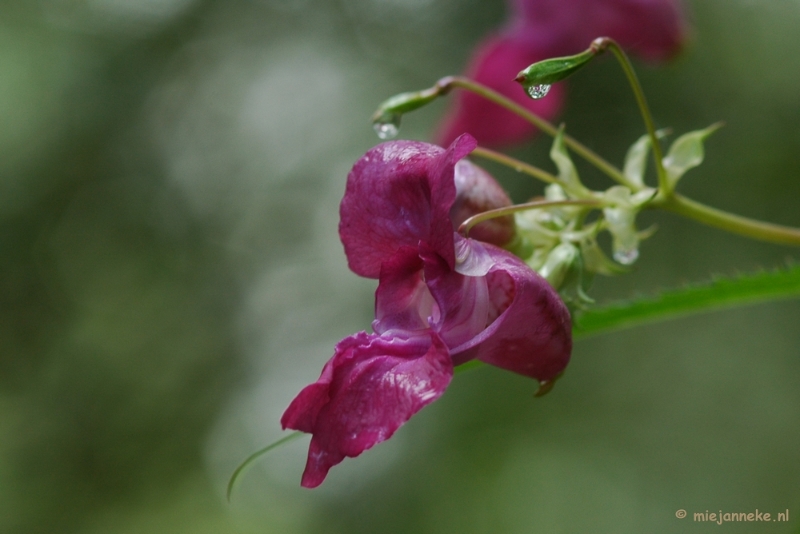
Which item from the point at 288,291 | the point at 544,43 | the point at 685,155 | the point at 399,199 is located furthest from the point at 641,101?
the point at 288,291

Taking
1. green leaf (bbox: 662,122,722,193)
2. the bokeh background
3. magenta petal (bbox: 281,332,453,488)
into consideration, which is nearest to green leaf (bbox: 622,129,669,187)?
green leaf (bbox: 662,122,722,193)

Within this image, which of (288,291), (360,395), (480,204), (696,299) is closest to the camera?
(360,395)

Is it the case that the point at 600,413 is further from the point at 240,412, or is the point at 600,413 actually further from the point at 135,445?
the point at 135,445

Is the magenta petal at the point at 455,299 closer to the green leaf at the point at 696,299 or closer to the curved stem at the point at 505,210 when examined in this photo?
the curved stem at the point at 505,210

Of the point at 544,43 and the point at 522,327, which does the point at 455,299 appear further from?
the point at 544,43

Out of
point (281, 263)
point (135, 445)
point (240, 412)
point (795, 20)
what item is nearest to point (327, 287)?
point (281, 263)

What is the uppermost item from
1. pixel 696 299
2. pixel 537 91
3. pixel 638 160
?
pixel 537 91

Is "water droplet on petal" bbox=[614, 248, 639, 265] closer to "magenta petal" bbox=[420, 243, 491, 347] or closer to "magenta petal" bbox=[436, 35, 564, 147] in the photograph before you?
"magenta petal" bbox=[420, 243, 491, 347]
